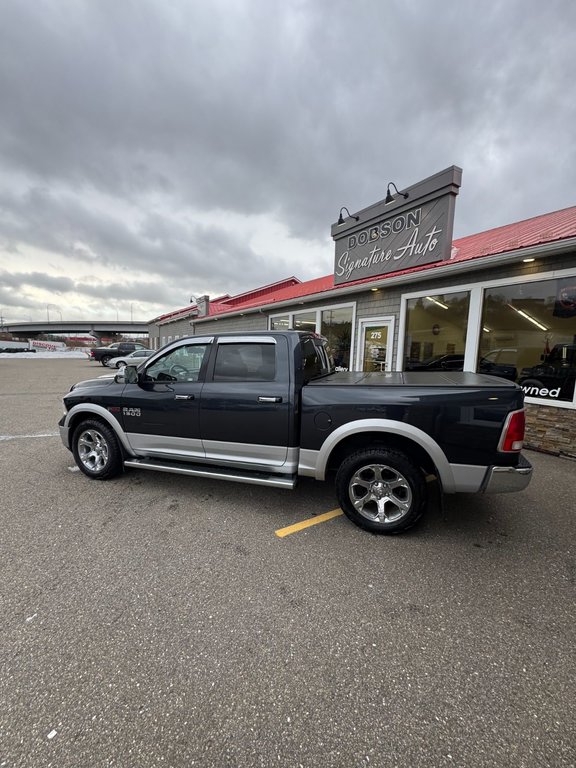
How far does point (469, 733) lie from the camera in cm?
157

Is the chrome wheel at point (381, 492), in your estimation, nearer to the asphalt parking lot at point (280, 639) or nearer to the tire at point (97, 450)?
the asphalt parking lot at point (280, 639)

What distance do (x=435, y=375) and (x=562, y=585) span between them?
6.86 ft

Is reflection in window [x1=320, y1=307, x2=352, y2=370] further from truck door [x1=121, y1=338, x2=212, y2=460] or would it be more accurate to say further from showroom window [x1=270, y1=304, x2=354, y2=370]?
truck door [x1=121, y1=338, x2=212, y2=460]

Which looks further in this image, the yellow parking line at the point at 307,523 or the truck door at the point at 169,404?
the truck door at the point at 169,404

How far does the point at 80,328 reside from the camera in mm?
84250

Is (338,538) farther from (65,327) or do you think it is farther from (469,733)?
(65,327)

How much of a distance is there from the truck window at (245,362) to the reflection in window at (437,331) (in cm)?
506

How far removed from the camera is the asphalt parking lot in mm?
1533

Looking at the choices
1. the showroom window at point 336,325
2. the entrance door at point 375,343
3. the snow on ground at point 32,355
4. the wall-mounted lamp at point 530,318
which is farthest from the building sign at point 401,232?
the snow on ground at point 32,355

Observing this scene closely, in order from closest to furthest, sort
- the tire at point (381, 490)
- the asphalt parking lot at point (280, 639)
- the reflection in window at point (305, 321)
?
1. the asphalt parking lot at point (280, 639)
2. the tire at point (381, 490)
3. the reflection in window at point (305, 321)

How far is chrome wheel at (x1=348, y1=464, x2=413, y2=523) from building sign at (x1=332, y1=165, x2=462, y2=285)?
19.6ft

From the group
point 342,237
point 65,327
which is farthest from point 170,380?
point 65,327

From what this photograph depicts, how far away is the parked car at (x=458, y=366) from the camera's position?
651 cm

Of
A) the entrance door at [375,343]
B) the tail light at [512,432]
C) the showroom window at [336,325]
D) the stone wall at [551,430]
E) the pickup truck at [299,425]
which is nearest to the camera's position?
the tail light at [512,432]
